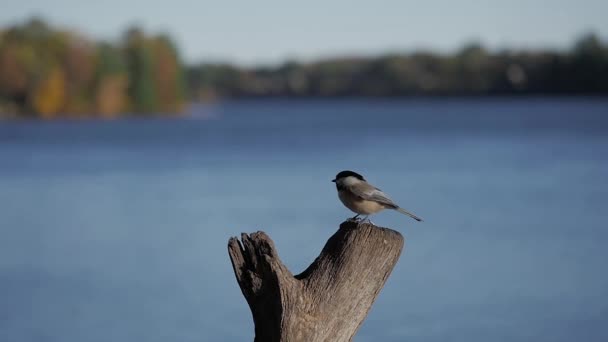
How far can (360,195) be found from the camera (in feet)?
18.0

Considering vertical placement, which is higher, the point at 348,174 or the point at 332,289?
the point at 348,174

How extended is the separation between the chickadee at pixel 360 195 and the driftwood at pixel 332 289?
1.03 metres

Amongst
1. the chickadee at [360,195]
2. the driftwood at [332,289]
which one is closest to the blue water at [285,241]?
the chickadee at [360,195]

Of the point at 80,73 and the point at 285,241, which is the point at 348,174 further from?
the point at 80,73

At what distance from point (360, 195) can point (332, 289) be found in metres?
1.23

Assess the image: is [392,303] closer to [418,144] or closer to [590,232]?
[590,232]

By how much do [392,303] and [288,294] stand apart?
37.7 feet

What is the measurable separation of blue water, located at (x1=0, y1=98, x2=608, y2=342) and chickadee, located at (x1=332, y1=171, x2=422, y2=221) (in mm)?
8280

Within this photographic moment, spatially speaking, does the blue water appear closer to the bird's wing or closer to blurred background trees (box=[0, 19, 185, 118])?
the bird's wing

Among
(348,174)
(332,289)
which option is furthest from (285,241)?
(332,289)

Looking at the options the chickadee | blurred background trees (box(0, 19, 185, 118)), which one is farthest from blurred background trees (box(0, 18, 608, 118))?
the chickadee

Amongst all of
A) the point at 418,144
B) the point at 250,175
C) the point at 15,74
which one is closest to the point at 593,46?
the point at 418,144

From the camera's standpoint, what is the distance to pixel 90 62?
100500 millimetres

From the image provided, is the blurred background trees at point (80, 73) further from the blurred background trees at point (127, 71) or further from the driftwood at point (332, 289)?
the driftwood at point (332, 289)
